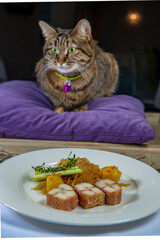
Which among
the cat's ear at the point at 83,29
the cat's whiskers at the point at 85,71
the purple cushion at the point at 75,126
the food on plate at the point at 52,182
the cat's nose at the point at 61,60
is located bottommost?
the purple cushion at the point at 75,126

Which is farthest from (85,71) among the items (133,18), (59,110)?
(133,18)

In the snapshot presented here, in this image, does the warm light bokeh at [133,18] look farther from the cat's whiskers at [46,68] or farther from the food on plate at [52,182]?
the food on plate at [52,182]

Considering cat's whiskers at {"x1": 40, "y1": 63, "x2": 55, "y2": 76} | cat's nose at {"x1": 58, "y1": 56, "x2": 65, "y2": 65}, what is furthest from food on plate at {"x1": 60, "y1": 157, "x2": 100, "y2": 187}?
cat's whiskers at {"x1": 40, "y1": 63, "x2": 55, "y2": 76}

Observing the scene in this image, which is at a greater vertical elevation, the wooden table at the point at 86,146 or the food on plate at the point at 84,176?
the food on plate at the point at 84,176

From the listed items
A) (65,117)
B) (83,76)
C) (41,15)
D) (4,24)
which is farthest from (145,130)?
(4,24)

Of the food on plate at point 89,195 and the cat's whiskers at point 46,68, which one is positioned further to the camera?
the cat's whiskers at point 46,68

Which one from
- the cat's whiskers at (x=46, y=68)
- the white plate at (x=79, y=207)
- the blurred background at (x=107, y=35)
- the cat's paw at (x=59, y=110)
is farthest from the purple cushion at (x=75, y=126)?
the blurred background at (x=107, y=35)
